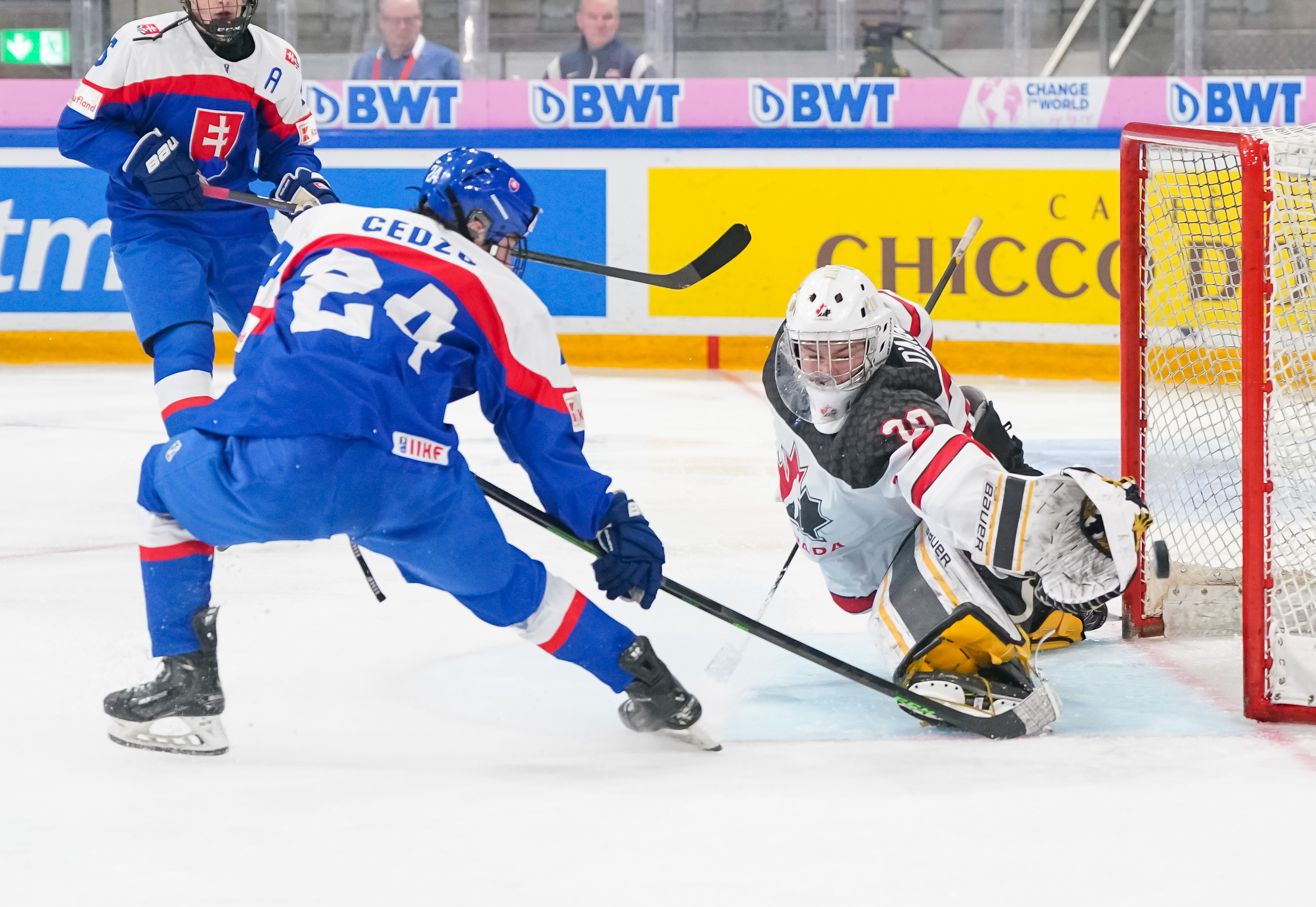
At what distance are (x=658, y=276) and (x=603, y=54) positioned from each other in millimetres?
3621

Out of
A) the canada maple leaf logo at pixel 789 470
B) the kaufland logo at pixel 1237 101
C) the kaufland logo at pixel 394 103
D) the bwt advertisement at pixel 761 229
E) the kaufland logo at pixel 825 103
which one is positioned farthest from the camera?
the kaufland logo at pixel 394 103

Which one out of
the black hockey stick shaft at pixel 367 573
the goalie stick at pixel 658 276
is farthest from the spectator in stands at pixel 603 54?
the black hockey stick shaft at pixel 367 573

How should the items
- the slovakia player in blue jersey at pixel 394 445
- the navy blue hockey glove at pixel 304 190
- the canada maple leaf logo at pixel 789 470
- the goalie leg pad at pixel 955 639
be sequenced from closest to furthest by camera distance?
the slovakia player in blue jersey at pixel 394 445
the goalie leg pad at pixel 955 639
the canada maple leaf logo at pixel 789 470
the navy blue hockey glove at pixel 304 190

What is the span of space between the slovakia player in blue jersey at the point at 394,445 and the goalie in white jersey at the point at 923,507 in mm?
382

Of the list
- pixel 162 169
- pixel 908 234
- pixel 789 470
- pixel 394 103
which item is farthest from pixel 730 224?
pixel 789 470

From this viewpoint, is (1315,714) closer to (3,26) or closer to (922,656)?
(922,656)

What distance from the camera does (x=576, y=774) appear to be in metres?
2.15

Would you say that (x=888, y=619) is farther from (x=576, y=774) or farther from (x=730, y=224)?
(x=730, y=224)

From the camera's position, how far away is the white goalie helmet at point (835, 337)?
228cm

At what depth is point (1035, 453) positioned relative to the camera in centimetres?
465

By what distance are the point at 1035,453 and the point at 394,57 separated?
10.8 feet

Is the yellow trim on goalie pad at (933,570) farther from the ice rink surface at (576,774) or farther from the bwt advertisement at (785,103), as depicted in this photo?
the bwt advertisement at (785,103)

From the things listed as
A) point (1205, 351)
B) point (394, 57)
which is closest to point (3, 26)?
point (394, 57)

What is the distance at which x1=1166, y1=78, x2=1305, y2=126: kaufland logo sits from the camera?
19.5 ft
